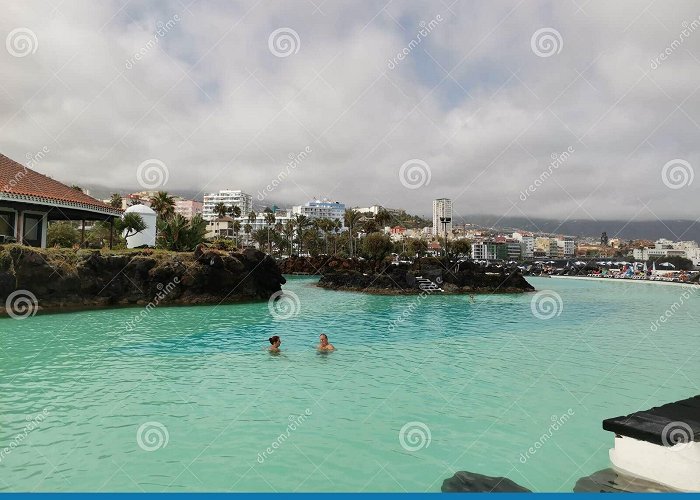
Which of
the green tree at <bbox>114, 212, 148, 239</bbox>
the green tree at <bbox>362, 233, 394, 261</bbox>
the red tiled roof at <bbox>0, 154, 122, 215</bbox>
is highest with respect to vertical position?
the red tiled roof at <bbox>0, 154, 122, 215</bbox>

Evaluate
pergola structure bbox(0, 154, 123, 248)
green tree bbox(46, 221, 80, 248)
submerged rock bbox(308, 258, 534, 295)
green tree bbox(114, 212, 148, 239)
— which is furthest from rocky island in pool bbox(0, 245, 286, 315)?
green tree bbox(46, 221, 80, 248)

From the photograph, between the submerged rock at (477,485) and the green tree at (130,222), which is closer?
the submerged rock at (477,485)

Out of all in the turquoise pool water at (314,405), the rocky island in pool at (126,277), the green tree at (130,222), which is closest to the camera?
the turquoise pool water at (314,405)

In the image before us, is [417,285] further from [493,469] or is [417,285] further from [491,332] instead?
[493,469]

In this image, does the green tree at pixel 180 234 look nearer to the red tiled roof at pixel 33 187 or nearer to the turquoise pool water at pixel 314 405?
the red tiled roof at pixel 33 187

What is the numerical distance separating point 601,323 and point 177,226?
115 ft

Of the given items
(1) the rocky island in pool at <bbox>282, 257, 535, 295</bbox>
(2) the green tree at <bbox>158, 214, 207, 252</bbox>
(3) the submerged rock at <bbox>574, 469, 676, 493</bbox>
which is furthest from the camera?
(1) the rocky island in pool at <bbox>282, 257, 535, 295</bbox>

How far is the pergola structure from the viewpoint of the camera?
30672mm

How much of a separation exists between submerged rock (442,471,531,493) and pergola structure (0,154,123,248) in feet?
109

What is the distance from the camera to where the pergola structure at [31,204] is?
30.7m

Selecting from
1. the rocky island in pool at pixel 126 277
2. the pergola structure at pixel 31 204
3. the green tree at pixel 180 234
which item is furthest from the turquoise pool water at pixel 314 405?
the green tree at pixel 180 234

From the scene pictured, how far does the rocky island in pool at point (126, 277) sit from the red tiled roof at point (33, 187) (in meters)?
4.07

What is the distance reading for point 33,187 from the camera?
108ft

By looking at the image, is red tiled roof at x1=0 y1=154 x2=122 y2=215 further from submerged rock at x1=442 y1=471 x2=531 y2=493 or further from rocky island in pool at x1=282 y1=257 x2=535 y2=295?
submerged rock at x1=442 y1=471 x2=531 y2=493
